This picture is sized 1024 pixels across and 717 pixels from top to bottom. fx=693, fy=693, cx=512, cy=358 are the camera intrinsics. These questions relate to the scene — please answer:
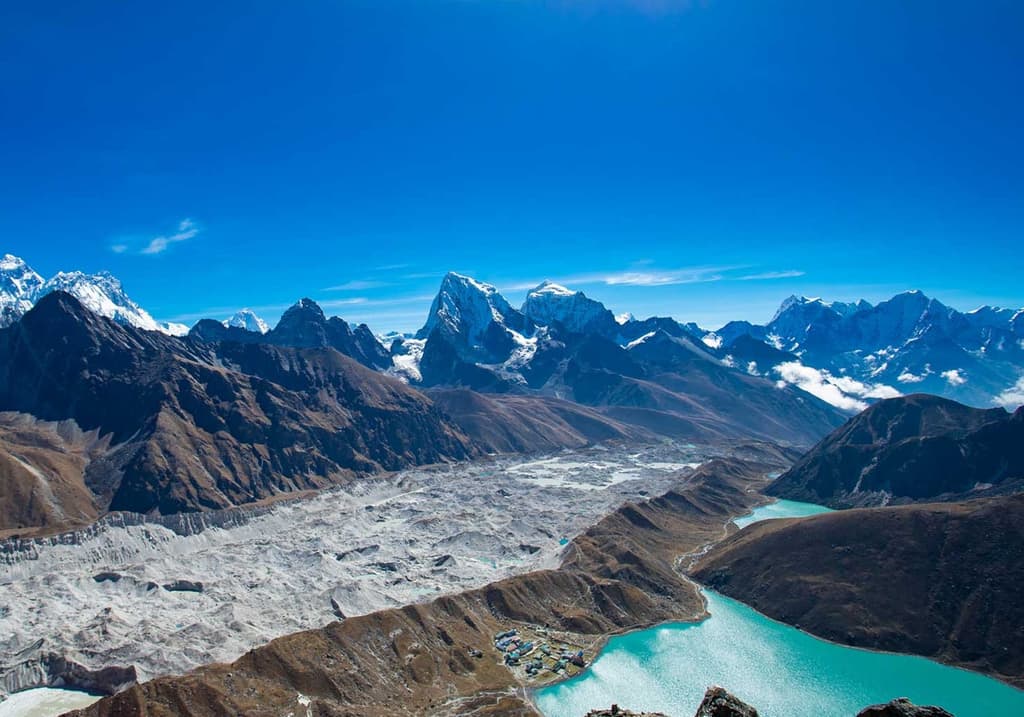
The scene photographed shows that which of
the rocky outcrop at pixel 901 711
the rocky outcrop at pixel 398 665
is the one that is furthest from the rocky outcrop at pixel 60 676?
the rocky outcrop at pixel 901 711

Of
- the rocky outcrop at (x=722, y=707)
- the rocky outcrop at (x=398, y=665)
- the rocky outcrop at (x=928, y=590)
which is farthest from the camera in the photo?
the rocky outcrop at (x=928, y=590)

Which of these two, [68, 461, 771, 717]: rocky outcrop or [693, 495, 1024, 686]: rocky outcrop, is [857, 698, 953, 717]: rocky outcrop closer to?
[68, 461, 771, 717]: rocky outcrop

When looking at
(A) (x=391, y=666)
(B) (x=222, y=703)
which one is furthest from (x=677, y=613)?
(B) (x=222, y=703)

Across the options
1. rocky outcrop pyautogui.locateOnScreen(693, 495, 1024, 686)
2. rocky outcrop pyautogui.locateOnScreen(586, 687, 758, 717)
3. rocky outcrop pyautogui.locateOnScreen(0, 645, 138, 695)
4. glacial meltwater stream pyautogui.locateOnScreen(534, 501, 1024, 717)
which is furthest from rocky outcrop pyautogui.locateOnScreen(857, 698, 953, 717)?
rocky outcrop pyautogui.locateOnScreen(693, 495, 1024, 686)

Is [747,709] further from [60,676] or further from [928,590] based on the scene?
[928,590]

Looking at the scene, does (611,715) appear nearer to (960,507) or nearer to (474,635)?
(474,635)

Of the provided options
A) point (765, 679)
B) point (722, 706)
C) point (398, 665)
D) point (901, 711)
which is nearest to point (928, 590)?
point (765, 679)

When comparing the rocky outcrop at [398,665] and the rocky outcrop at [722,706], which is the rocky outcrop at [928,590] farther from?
the rocky outcrop at [722,706]
